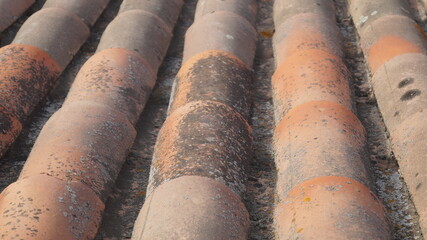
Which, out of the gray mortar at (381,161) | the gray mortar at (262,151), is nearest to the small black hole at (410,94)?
the gray mortar at (381,161)

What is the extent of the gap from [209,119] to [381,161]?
2.19 ft

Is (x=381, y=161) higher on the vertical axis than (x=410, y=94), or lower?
lower

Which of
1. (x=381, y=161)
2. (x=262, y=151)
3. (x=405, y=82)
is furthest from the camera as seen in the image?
(x=405, y=82)

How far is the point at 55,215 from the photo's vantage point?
1900 mm

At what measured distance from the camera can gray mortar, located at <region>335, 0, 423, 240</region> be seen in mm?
2006

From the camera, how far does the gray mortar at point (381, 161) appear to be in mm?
2006

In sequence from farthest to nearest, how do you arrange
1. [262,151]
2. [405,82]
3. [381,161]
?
1. [405,82]
2. [262,151]
3. [381,161]

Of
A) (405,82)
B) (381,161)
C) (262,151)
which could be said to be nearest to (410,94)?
(405,82)

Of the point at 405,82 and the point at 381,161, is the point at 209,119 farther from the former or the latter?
the point at 405,82

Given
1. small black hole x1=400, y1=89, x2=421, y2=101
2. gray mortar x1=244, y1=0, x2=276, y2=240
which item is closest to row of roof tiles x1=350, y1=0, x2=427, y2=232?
small black hole x1=400, y1=89, x2=421, y2=101

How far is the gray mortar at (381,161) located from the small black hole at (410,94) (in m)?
0.15

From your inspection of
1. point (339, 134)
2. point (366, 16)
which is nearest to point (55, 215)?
point (339, 134)

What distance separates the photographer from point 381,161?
2324 millimetres

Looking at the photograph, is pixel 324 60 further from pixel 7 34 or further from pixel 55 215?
pixel 7 34
